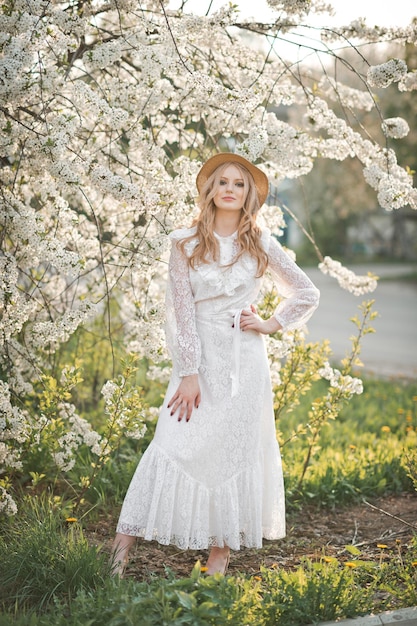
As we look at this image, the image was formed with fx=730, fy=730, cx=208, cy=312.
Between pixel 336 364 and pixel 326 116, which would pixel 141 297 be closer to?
pixel 326 116

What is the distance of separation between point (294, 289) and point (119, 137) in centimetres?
110

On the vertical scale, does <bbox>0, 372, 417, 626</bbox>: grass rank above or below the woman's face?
below

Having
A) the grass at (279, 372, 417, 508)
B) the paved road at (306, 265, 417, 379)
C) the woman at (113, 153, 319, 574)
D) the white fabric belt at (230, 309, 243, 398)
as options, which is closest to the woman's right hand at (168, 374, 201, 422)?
the woman at (113, 153, 319, 574)

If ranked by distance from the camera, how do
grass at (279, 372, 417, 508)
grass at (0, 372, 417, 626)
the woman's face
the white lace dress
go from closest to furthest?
grass at (0, 372, 417, 626) < the white lace dress < the woman's face < grass at (279, 372, 417, 508)

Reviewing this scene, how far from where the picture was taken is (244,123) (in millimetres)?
3566

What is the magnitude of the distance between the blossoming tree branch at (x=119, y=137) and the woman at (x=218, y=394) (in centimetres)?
21

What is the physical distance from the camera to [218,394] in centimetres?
312

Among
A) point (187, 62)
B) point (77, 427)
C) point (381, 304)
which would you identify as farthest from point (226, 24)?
point (381, 304)

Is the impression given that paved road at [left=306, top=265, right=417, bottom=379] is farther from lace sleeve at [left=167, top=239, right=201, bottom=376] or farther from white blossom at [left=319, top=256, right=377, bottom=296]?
lace sleeve at [left=167, top=239, right=201, bottom=376]

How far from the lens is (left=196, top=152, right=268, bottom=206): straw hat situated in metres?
3.22

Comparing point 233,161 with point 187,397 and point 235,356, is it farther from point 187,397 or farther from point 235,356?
point 187,397

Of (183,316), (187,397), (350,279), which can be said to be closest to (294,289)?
(183,316)

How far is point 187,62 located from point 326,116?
770mm

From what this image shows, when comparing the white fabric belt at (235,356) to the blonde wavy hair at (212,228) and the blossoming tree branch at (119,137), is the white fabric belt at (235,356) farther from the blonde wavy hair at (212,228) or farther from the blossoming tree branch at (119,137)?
the blossoming tree branch at (119,137)
